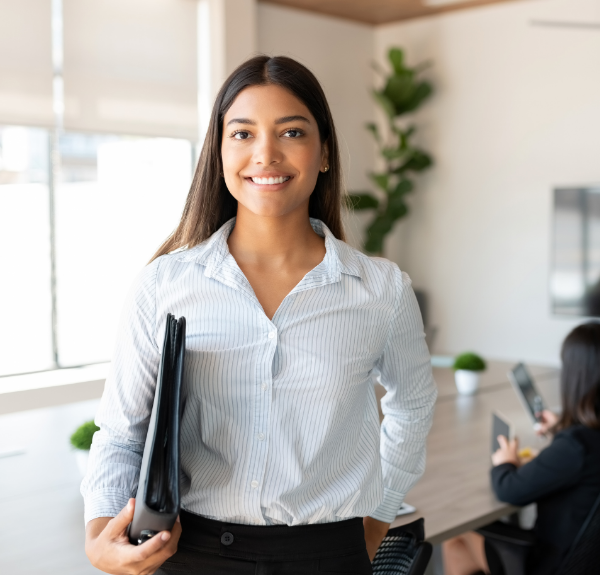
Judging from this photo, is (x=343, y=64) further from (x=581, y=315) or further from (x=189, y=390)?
(x=189, y=390)

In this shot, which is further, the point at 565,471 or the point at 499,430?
the point at 499,430

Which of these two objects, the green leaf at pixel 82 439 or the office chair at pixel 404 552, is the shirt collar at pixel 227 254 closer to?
the office chair at pixel 404 552

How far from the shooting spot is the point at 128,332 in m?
1.10

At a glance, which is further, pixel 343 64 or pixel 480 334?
pixel 343 64

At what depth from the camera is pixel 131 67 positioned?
16.8 feet

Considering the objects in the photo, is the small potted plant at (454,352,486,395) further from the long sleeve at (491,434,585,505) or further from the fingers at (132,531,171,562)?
the fingers at (132,531,171,562)

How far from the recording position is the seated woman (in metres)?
2.04

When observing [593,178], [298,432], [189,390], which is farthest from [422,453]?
[593,178]

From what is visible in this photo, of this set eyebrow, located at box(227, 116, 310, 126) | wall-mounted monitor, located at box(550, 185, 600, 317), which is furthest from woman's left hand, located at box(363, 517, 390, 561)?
wall-mounted monitor, located at box(550, 185, 600, 317)


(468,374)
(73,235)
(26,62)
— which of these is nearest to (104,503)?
(468,374)

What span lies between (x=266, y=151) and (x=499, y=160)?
16.1 feet

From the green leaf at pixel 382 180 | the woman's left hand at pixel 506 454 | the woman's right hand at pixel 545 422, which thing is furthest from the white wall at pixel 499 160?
the woman's left hand at pixel 506 454

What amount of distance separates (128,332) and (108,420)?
129 mm

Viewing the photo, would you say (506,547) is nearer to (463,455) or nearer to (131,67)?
(463,455)
